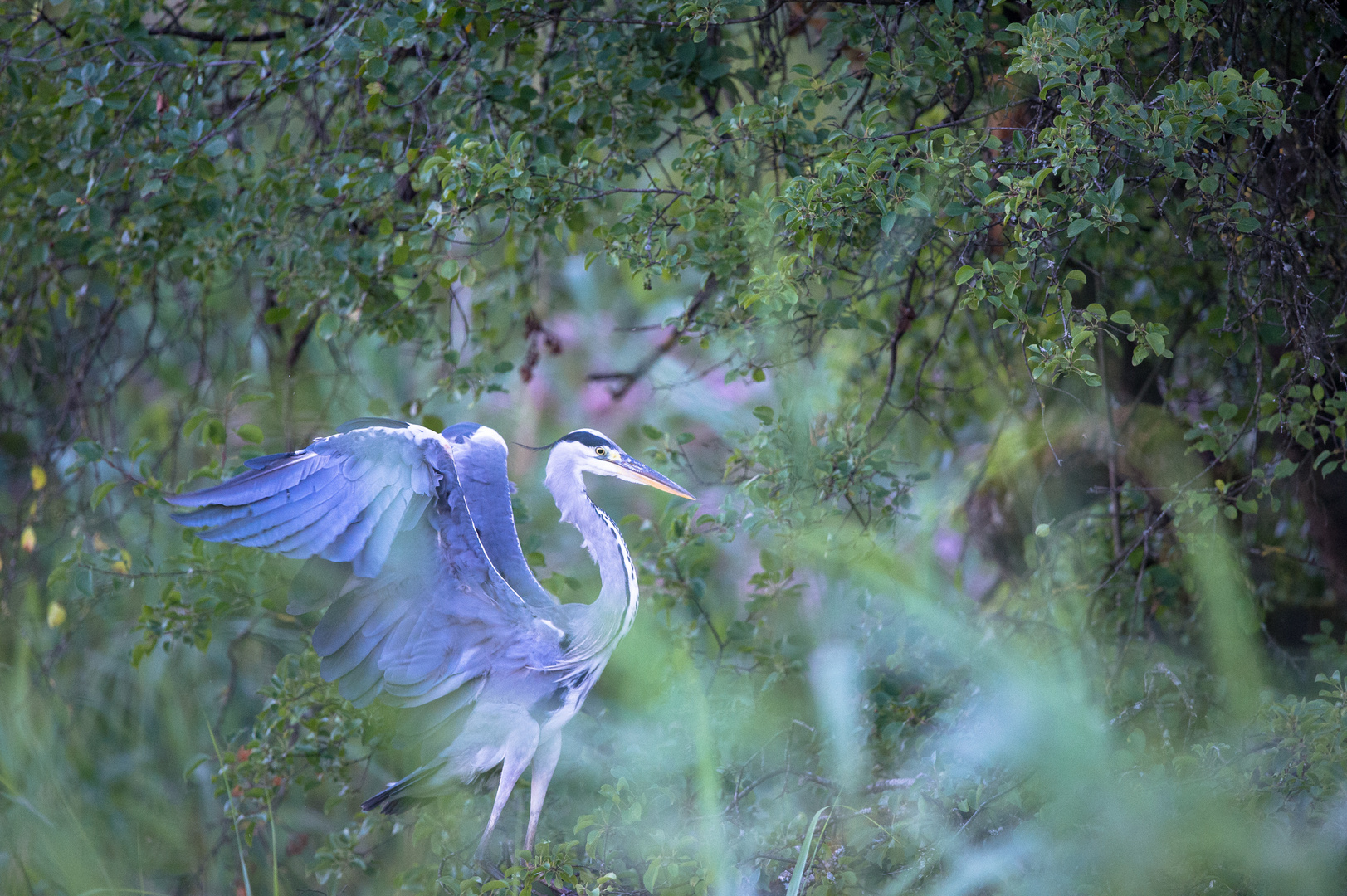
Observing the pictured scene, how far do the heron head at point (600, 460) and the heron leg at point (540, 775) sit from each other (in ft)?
1.46

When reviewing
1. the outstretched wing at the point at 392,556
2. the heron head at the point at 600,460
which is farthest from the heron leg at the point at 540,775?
the heron head at the point at 600,460

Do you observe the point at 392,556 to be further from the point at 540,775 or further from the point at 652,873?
the point at 652,873

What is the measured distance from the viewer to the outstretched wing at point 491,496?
1.77 metres

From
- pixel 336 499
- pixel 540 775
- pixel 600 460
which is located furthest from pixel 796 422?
pixel 336 499

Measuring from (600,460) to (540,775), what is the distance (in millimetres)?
533

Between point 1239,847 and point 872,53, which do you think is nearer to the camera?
point 1239,847

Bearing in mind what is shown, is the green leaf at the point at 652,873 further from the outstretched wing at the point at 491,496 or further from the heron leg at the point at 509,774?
the outstretched wing at the point at 491,496

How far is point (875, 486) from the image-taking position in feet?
7.09

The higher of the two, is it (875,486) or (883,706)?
(875,486)

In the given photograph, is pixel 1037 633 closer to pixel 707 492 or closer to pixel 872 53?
pixel 707 492

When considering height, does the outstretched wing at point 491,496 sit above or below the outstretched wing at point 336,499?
below

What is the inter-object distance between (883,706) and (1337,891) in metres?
0.87

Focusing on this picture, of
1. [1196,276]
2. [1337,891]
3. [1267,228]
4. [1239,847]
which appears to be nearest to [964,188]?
[1267,228]

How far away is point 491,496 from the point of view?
1.78 metres
